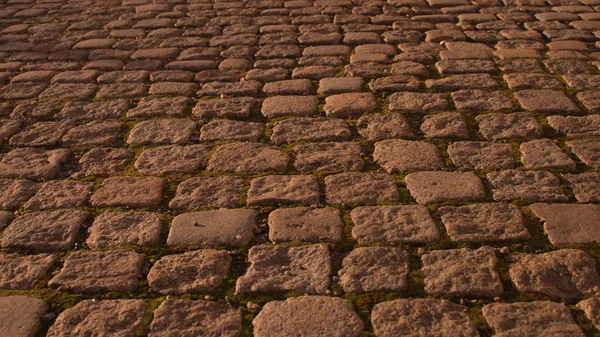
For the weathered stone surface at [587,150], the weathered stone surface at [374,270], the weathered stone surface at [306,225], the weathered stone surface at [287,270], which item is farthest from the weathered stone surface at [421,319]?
the weathered stone surface at [587,150]

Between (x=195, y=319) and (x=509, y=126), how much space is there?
2.11 metres

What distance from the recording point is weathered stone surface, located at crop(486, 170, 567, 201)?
10.2ft

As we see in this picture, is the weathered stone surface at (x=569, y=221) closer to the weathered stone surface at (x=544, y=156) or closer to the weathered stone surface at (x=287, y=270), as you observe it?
the weathered stone surface at (x=544, y=156)

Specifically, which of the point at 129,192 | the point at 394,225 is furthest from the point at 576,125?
the point at 129,192

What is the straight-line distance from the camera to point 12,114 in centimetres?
427

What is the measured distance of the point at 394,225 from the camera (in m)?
2.92

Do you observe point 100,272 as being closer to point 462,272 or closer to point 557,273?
point 462,272

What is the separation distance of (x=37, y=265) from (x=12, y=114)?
1780 millimetres

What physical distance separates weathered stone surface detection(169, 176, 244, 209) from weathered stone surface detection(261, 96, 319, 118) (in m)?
0.84

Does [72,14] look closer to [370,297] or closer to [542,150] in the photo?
[542,150]

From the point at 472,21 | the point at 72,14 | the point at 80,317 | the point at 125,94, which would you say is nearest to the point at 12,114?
the point at 125,94

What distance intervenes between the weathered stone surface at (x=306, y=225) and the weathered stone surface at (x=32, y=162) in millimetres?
1219

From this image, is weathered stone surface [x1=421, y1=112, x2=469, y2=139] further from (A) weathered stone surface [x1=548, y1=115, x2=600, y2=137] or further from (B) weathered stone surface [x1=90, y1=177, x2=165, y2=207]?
(B) weathered stone surface [x1=90, y1=177, x2=165, y2=207]

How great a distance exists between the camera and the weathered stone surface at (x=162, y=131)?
3.83 metres
